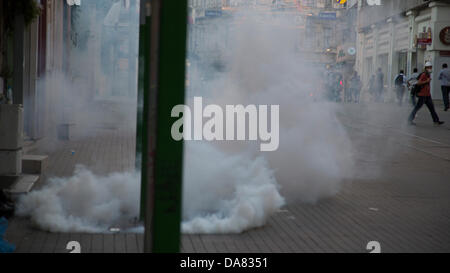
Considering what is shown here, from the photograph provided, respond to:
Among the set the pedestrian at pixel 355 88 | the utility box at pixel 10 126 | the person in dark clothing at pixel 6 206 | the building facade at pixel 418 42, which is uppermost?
the building facade at pixel 418 42

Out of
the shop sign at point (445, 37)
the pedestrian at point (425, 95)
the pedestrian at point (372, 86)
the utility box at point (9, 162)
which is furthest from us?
the pedestrian at point (372, 86)

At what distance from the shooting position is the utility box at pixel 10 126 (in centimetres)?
607

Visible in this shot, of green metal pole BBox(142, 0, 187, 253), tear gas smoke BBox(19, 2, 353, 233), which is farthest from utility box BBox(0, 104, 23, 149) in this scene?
green metal pole BBox(142, 0, 187, 253)

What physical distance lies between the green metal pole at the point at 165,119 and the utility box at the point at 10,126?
3905 mm

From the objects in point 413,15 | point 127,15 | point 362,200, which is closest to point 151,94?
point 362,200

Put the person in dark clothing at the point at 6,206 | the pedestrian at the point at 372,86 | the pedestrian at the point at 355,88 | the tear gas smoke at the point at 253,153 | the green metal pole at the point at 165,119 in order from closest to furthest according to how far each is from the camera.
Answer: the green metal pole at the point at 165,119 < the person in dark clothing at the point at 6,206 < the tear gas smoke at the point at 253,153 < the pedestrian at the point at 372,86 < the pedestrian at the point at 355,88

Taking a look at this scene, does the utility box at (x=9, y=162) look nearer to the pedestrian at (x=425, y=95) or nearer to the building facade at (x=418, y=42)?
the pedestrian at (x=425, y=95)

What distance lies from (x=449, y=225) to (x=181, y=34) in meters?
3.99

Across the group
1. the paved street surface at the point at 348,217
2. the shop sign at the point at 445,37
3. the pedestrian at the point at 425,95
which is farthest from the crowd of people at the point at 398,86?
the paved street surface at the point at 348,217

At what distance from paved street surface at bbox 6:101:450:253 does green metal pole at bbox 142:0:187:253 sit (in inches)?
70.1

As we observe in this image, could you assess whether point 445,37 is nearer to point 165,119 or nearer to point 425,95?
point 425,95

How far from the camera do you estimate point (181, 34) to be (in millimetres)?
2541

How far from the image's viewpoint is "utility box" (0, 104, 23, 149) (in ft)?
19.9
